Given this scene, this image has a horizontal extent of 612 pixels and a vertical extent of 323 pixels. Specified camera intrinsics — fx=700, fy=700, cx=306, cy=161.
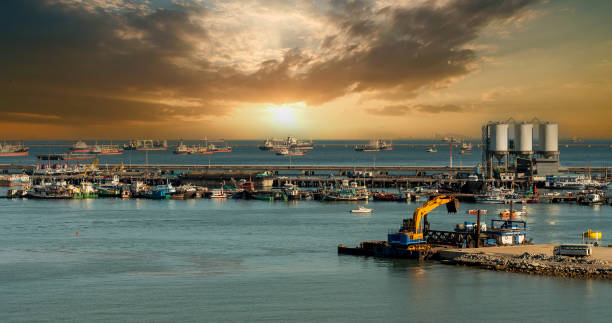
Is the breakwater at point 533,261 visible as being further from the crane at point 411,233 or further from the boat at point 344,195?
the boat at point 344,195

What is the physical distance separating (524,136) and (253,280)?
73.4m

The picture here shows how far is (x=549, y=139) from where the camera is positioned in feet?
339

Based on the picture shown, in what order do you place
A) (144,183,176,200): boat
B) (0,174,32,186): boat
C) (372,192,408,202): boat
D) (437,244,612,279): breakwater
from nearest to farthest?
(437,244,612,279): breakwater, (372,192,408,202): boat, (144,183,176,200): boat, (0,174,32,186): boat

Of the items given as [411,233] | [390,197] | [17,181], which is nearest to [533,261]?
[411,233]

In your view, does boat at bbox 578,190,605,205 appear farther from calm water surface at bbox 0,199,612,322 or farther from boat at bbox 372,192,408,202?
boat at bbox 372,192,408,202

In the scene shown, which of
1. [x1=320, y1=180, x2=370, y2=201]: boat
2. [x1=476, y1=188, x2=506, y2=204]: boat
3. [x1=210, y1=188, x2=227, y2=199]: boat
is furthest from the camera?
[x1=210, y1=188, x2=227, y2=199]: boat

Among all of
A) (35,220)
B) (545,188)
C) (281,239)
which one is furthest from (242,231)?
(545,188)

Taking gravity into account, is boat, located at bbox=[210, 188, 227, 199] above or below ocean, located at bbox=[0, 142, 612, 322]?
above

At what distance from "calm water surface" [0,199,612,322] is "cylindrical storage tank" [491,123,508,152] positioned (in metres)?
38.5

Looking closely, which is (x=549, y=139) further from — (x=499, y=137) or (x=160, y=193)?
(x=160, y=193)

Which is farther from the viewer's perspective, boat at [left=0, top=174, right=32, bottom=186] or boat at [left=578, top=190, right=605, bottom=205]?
boat at [left=0, top=174, right=32, bottom=186]

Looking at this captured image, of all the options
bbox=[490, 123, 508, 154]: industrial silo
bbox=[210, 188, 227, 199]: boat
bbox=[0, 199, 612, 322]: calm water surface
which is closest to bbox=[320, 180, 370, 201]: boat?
bbox=[210, 188, 227, 199]: boat

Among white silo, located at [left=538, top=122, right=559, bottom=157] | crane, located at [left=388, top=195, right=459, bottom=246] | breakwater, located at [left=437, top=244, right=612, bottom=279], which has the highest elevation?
white silo, located at [left=538, top=122, right=559, bottom=157]

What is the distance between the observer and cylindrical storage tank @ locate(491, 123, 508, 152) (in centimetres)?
10119
